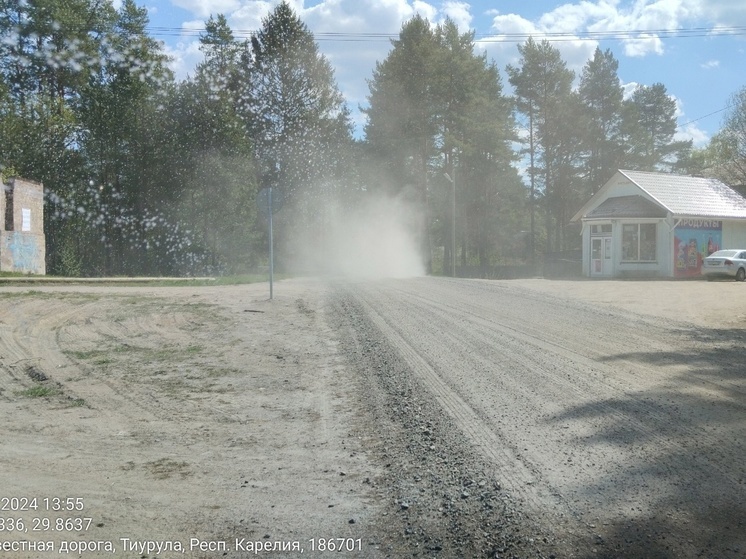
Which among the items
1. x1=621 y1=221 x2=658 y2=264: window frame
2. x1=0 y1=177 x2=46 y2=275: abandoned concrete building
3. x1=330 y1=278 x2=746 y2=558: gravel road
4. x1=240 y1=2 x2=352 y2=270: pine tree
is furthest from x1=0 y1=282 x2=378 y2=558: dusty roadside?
x1=240 y1=2 x2=352 y2=270: pine tree

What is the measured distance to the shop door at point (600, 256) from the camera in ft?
119

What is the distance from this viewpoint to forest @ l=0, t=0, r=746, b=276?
39.8 metres

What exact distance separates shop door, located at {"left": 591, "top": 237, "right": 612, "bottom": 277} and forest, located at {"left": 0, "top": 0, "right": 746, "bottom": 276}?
357 inches

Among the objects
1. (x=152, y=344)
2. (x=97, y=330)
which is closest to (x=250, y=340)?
(x=152, y=344)

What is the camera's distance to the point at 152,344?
11453 millimetres

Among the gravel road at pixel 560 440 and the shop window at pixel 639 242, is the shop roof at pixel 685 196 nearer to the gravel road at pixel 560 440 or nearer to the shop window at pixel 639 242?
the shop window at pixel 639 242

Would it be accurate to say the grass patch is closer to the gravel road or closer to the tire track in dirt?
the gravel road

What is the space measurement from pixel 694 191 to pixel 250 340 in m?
34.7

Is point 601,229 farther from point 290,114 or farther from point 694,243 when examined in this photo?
point 290,114

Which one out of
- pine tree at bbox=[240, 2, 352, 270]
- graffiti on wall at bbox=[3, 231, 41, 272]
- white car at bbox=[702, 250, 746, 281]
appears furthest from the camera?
pine tree at bbox=[240, 2, 352, 270]

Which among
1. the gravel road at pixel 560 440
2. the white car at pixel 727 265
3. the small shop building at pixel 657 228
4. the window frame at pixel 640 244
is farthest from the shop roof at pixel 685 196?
the gravel road at pixel 560 440

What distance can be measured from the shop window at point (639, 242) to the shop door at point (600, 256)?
90cm

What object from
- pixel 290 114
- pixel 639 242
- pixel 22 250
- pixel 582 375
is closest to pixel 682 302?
pixel 582 375

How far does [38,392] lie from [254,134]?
1533 inches
